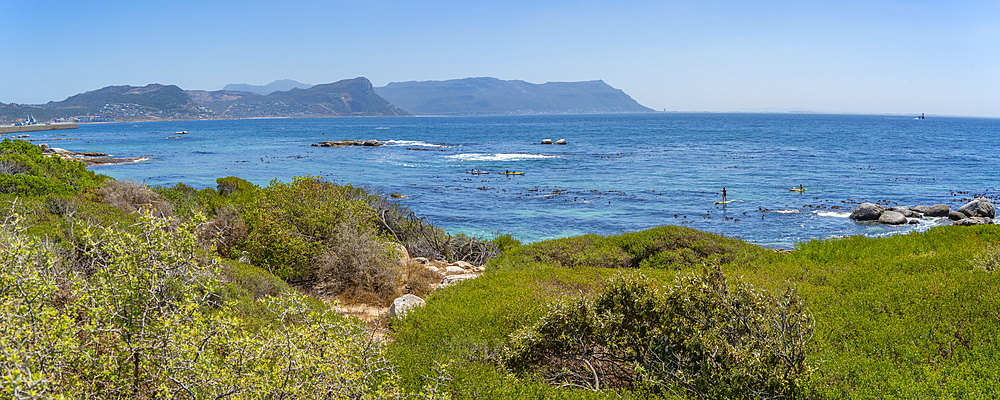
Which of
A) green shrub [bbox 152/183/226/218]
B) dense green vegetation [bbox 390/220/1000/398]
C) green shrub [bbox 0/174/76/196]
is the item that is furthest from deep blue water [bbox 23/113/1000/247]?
green shrub [bbox 0/174/76/196]

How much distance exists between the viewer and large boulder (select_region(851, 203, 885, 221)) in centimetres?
2452

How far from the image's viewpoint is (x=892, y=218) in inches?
941

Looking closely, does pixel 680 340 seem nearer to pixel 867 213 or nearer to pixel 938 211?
pixel 867 213

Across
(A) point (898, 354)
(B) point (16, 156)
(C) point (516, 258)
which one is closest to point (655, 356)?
(A) point (898, 354)

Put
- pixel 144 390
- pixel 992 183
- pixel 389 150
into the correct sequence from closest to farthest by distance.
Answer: pixel 144 390
pixel 992 183
pixel 389 150

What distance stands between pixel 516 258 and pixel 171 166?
46483 mm

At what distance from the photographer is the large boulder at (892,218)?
77.9 ft

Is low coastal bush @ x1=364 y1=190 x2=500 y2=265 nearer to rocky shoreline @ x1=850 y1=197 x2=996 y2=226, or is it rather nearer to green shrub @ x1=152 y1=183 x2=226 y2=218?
green shrub @ x1=152 y1=183 x2=226 y2=218

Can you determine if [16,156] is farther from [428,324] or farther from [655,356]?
[655,356]

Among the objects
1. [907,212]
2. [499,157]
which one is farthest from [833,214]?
[499,157]

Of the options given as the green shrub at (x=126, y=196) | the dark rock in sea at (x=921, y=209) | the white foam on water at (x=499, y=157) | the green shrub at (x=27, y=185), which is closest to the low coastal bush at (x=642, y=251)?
the green shrub at (x=126, y=196)

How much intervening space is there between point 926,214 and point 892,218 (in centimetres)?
358

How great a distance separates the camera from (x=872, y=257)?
33.0ft

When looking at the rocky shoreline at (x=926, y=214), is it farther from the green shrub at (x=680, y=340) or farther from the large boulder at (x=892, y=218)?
the green shrub at (x=680, y=340)
